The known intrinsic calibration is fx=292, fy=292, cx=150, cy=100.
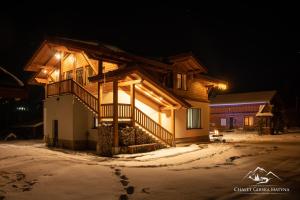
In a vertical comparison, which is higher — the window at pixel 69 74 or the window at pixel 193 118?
the window at pixel 69 74

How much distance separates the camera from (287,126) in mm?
45875

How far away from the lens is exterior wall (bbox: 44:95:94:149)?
18953mm

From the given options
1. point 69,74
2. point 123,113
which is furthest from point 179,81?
point 69,74

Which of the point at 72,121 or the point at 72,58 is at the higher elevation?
the point at 72,58

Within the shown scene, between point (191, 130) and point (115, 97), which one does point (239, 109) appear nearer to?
point (191, 130)

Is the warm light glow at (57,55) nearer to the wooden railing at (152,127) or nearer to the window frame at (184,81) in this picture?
the wooden railing at (152,127)

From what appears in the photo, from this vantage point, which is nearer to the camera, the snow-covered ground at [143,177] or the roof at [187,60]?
the snow-covered ground at [143,177]

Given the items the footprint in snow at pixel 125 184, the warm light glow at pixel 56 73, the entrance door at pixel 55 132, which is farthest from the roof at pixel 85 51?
the footprint in snow at pixel 125 184

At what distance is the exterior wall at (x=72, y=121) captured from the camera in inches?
746

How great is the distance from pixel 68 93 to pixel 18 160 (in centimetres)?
707

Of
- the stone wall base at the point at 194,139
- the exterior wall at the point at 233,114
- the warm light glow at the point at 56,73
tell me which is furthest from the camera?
the exterior wall at the point at 233,114

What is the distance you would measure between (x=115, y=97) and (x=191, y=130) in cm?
940

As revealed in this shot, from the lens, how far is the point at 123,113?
16891 mm

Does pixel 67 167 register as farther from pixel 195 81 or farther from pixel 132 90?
pixel 195 81
